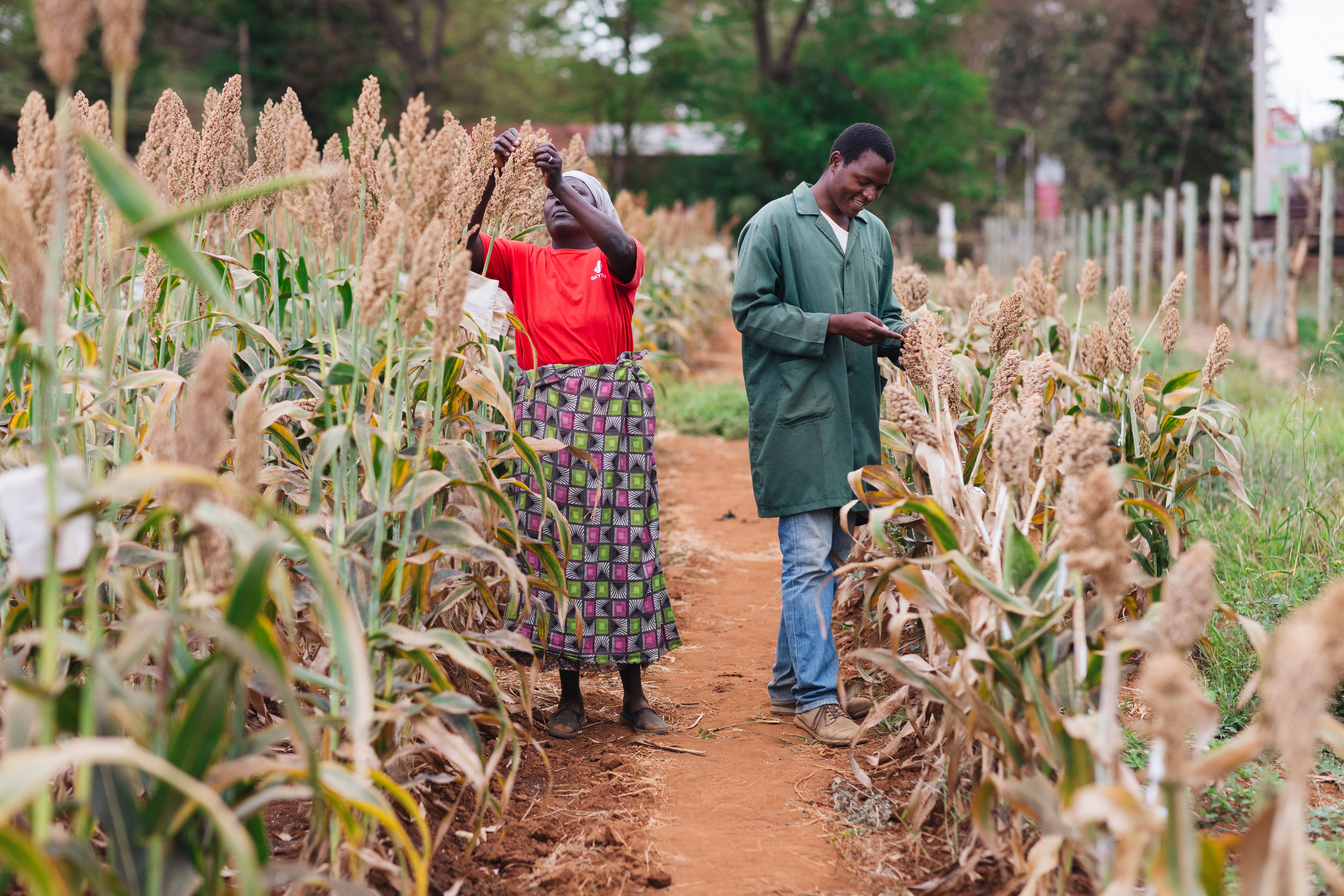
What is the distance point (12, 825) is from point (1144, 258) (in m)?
15.0

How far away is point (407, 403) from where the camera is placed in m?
2.69

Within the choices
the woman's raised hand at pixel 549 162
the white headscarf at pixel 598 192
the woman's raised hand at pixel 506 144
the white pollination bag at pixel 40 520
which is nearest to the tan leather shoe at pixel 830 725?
the white headscarf at pixel 598 192

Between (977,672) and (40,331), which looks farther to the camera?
(977,672)

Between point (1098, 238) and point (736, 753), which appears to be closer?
point (736, 753)

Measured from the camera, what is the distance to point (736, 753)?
3348 mm

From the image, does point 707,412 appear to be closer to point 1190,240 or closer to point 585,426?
point 585,426

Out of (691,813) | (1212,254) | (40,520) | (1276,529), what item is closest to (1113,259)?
(1212,254)

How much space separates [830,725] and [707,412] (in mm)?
5838

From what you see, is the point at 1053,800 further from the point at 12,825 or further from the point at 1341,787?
the point at 12,825

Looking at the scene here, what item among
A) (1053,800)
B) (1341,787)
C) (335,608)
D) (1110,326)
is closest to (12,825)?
(335,608)

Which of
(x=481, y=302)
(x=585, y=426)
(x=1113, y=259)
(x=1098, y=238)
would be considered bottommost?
(x=585, y=426)

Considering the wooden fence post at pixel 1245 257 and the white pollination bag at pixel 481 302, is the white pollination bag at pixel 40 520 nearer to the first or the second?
the white pollination bag at pixel 481 302

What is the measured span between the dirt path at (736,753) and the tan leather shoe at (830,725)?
4 cm

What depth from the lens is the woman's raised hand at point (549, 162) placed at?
10.1 ft
